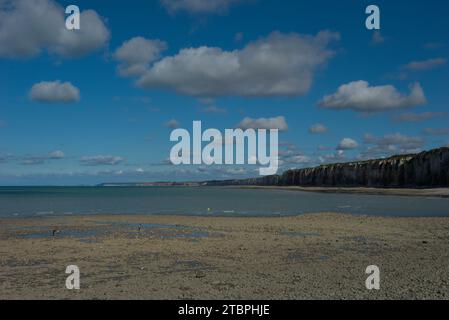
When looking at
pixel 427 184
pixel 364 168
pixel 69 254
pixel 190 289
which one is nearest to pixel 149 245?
pixel 69 254

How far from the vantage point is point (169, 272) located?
15.8 metres

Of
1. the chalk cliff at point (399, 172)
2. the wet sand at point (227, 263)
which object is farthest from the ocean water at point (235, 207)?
the chalk cliff at point (399, 172)

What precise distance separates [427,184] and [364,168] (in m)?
40.5

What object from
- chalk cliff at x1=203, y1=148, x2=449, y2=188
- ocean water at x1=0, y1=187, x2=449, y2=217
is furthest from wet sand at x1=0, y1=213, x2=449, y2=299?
chalk cliff at x1=203, y1=148, x2=449, y2=188

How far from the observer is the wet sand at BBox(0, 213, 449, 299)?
41.9 feet

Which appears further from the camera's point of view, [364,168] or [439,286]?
[364,168]

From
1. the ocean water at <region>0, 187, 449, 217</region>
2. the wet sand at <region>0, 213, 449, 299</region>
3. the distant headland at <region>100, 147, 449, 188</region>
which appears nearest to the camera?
the wet sand at <region>0, 213, 449, 299</region>

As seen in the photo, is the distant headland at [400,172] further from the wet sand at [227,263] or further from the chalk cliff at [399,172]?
the wet sand at [227,263]

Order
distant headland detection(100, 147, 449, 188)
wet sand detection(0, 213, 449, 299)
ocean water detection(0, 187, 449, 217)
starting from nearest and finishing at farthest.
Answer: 1. wet sand detection(0, 213, 449, 299)
2. ocean water detection(0, 187, 449, 217)
3. distant headland detection(100, 147, 449, 188)

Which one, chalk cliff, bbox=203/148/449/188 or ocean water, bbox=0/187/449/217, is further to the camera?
chalk cliff, bbox=203/148/449/188

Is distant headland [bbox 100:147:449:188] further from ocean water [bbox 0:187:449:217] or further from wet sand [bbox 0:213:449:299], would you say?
wet sand [bbox 0:213:449:299]
